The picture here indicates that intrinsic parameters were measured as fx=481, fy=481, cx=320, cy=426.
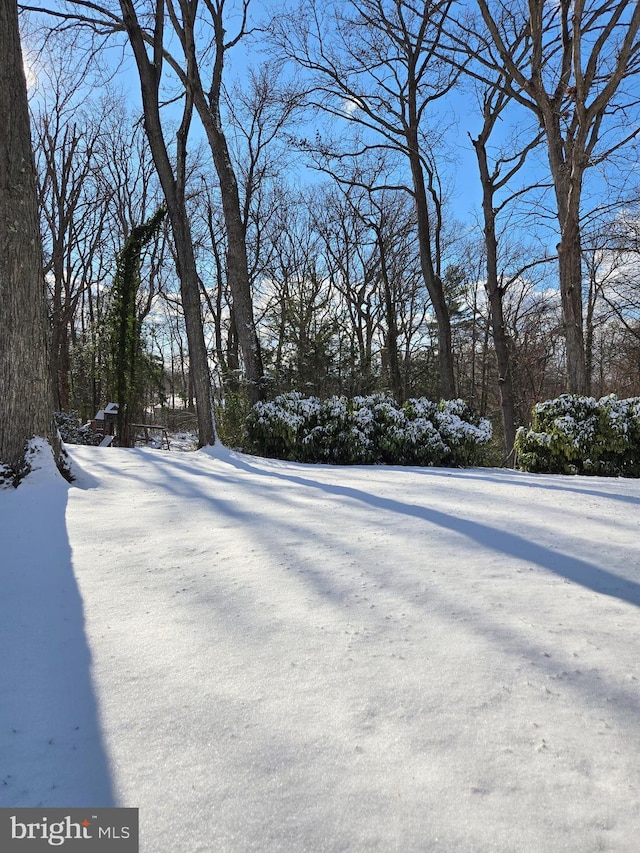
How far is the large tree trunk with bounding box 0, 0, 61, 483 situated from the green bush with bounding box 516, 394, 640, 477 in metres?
5.98

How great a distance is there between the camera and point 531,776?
1058mm

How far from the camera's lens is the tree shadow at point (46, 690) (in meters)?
1.12

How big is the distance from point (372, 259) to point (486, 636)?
18952mm

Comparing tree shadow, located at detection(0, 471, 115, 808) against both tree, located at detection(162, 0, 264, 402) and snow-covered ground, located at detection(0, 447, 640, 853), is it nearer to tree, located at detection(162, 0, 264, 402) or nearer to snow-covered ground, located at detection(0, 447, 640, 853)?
snow-covered ground, located at detection(0, 447, 640, 853)

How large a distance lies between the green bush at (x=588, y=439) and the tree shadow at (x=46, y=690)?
6.05m

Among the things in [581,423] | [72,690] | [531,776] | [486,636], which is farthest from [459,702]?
[581,423]

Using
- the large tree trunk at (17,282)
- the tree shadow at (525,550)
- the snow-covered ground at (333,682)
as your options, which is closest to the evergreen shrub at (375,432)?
the tree shadow at (525,550)

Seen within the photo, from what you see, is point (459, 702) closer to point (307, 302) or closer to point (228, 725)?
point (228, 725)

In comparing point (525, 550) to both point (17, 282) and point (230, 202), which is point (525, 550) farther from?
point (230, 202)

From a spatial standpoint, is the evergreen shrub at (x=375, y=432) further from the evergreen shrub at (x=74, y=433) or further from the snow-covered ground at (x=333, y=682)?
the evergreen shrub at (x=74, y=433)
